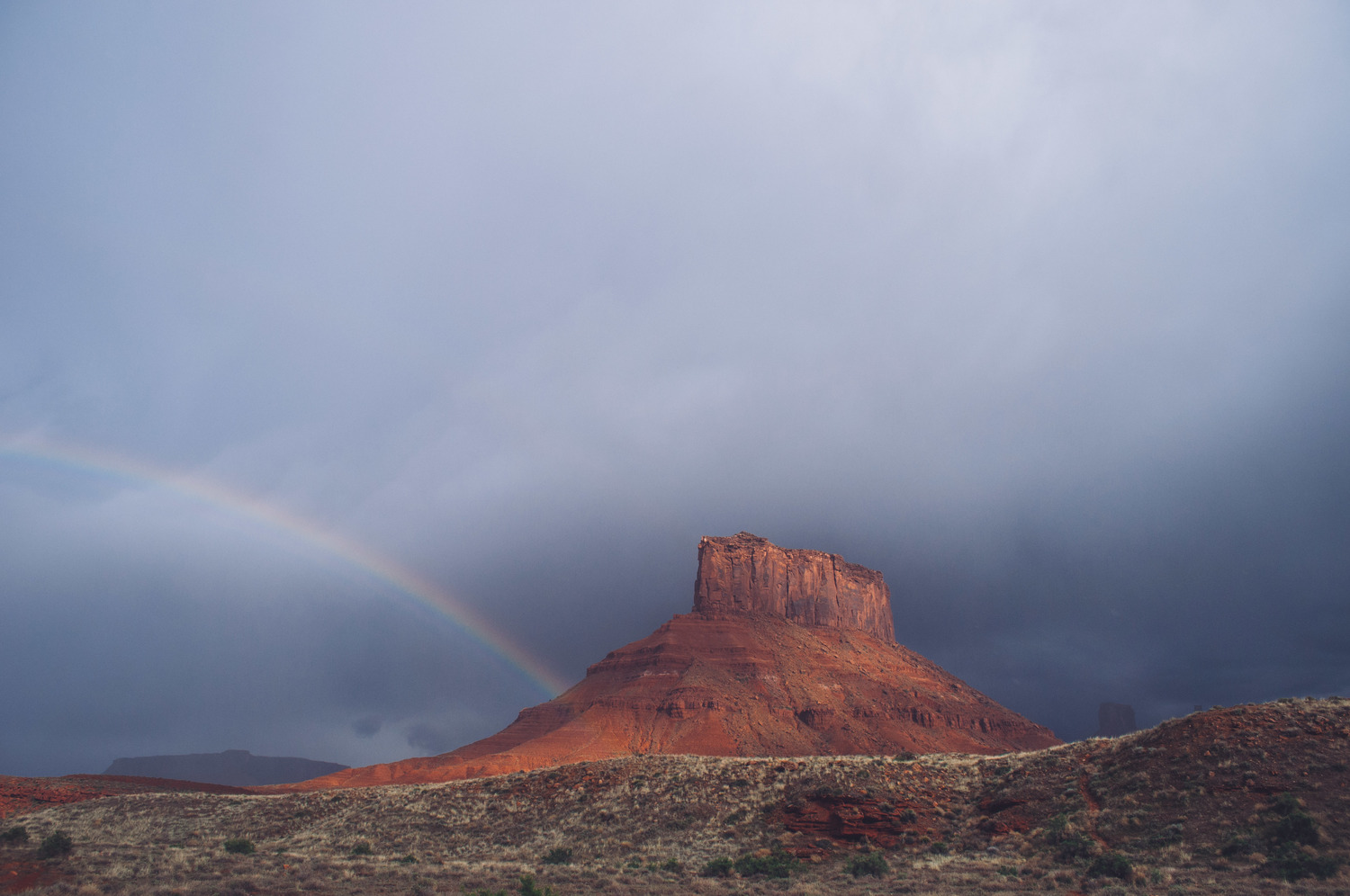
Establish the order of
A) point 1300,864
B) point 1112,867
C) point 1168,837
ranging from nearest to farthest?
point 1300,864, point 1112,867, point 1168,837

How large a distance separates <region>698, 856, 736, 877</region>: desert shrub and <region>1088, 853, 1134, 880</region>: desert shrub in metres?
11.9

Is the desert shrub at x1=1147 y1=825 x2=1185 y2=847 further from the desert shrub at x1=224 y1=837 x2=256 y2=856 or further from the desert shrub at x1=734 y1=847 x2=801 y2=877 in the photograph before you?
the desert shrub at x1=224 y1=837 x2=256 y2=856

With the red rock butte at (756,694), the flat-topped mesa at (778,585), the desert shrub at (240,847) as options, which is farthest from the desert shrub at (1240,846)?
the flat-topped mesa at (778,585)

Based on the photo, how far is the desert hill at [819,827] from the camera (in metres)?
22.4

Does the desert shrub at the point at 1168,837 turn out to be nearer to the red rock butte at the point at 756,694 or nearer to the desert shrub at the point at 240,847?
the desert shrub at the point at 240,847

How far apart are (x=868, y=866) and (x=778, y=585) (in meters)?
133

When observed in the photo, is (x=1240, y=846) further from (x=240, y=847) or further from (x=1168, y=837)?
(x=240, y=847)

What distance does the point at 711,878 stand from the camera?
25.2m

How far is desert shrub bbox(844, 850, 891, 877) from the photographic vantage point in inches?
994

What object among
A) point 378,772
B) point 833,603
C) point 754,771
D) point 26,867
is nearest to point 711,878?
point 754,771

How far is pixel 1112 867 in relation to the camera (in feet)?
71.7

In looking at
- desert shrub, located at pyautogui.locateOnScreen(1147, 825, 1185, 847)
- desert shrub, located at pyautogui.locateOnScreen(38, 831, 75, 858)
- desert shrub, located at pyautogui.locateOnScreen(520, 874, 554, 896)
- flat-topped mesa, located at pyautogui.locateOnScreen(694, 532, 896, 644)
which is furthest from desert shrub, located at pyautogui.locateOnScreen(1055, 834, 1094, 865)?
flat-topped mesa, located at pyautogui.locateOnScreen(694, 532, 896, 644)

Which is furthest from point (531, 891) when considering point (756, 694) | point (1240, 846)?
point (756, 694)

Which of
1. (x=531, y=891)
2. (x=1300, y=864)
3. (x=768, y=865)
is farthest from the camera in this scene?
(x=768, y=865)
